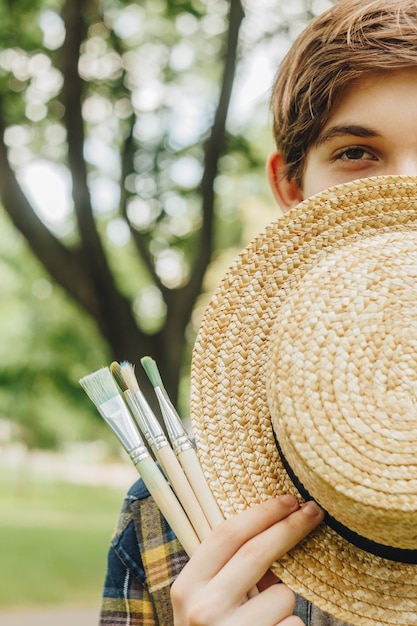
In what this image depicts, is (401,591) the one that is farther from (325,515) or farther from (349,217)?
(349,217)

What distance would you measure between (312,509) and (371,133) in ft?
2.86

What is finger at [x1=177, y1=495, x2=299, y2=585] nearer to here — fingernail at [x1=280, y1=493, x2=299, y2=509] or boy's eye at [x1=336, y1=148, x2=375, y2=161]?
fingernail at [x1=280, y1=493, x2=299, y2=509]

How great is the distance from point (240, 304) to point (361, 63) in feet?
2.44

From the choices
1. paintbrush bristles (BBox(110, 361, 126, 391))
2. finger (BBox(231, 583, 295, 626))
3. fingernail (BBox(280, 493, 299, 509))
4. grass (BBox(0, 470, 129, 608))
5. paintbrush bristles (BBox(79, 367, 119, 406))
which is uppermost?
grass (BBox(0, 470, 129, 608))

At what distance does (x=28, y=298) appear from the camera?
16.2 meters

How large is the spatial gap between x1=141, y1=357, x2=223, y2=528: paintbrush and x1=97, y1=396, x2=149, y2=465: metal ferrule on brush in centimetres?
6

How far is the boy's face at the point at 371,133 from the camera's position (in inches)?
→ 66.7

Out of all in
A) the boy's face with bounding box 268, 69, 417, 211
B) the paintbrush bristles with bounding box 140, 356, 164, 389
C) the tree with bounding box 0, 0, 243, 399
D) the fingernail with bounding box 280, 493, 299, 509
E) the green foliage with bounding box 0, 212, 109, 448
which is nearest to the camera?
the fingernail with bounding box 280, 493, 299, 509

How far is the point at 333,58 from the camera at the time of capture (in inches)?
74.2

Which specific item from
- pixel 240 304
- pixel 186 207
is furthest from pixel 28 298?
pixel 240 304

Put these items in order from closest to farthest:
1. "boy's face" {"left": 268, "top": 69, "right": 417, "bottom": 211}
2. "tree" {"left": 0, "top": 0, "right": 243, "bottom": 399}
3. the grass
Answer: "boy's face" {"left": 268, "top": 69, "right": 417, "bottom": 211} → "tree" {"left": 0, "top": 0, "right": 243, "bottom": 399} → the grass

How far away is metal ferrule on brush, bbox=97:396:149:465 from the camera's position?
1401 millimetres

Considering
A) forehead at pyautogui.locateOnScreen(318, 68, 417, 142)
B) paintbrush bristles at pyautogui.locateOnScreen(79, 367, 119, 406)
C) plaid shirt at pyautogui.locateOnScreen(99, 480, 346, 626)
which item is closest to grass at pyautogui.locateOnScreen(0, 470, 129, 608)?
plaid shirt at pyautogui.locateOnScreen(99, 480, 346, 626)

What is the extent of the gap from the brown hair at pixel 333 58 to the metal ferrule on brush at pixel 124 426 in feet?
2.87
